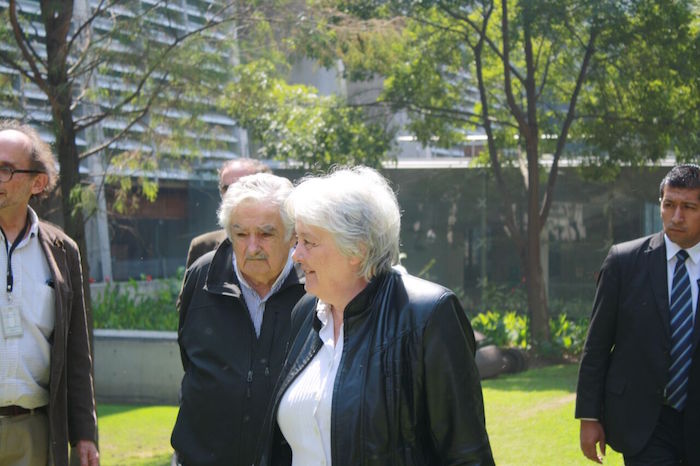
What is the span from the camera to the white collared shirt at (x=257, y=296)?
4.37 metres

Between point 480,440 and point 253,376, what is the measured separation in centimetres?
142

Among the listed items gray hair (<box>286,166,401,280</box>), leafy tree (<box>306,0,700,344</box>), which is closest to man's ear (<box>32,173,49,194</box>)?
gray hair (<box>286,166,401,280</box>)

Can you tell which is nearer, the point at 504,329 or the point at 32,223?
the point at 32,223

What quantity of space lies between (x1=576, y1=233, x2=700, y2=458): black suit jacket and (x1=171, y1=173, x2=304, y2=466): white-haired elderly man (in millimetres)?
1734

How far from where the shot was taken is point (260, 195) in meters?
4.36

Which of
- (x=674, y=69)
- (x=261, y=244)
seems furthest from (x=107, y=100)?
(x=674, y=69)

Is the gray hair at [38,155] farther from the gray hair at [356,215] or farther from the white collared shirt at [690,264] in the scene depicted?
the white collared shirt at [690,264]

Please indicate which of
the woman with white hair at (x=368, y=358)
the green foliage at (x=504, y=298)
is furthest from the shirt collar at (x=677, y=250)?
the green foliage at (x=504, y=298)

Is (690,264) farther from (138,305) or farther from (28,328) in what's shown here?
→ (138,305)

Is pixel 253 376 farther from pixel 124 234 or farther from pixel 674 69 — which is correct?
pixel 124 234

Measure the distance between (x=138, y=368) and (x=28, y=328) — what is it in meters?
7.89

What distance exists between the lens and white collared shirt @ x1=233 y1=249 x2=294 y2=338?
437cm

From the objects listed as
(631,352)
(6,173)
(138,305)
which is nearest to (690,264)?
(631,352)

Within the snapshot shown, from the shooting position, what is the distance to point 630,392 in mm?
4973
